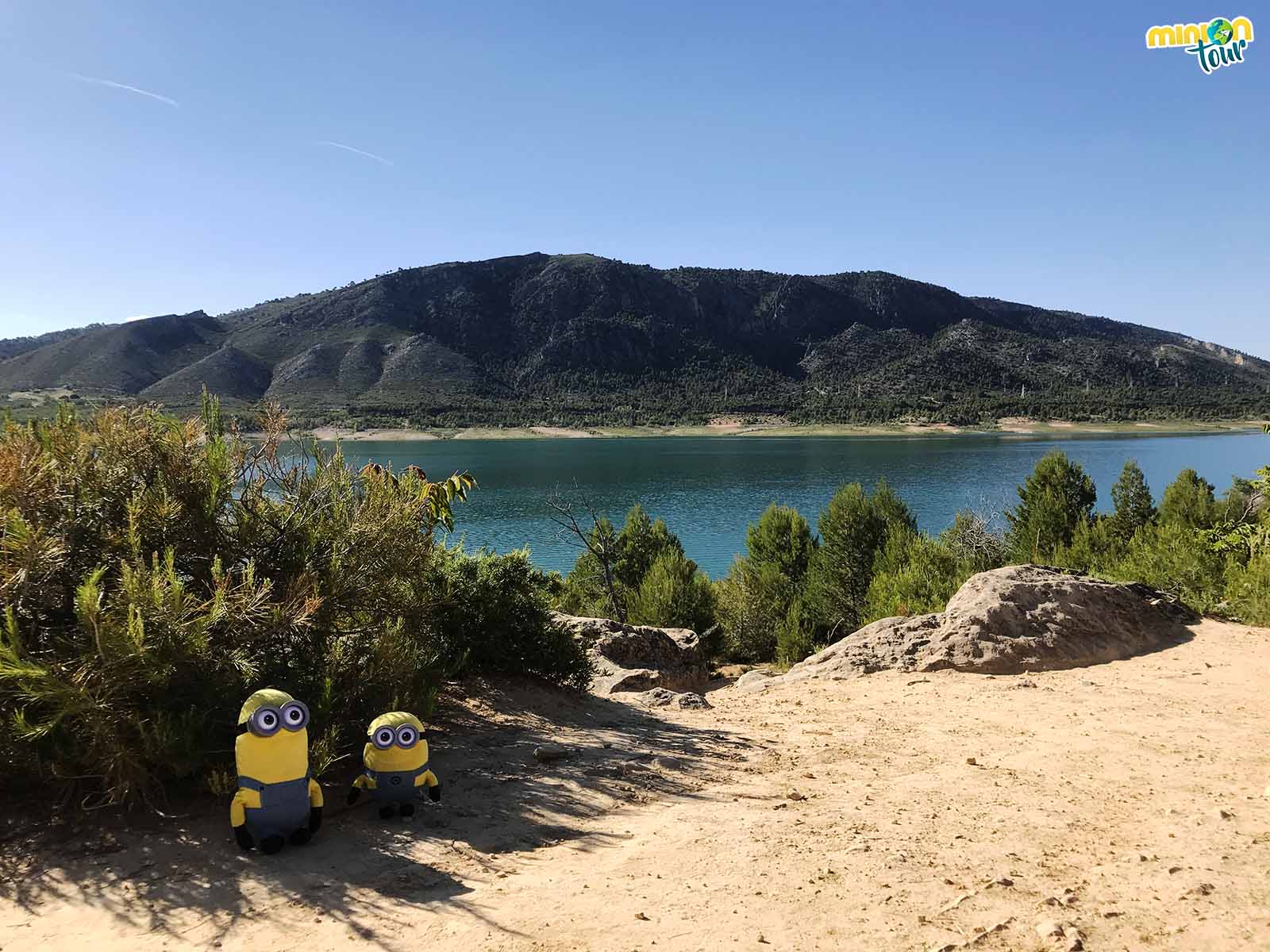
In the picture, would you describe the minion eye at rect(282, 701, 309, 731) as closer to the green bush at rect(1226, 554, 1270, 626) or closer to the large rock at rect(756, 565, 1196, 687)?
the large rock at rect(756, 565, 1196, 687)

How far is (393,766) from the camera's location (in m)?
5.52

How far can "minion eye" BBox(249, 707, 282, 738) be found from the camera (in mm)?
4730

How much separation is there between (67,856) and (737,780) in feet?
15.9

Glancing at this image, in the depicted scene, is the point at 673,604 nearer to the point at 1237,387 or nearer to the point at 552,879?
the point at 552,879

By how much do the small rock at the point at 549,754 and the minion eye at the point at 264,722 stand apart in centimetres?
280

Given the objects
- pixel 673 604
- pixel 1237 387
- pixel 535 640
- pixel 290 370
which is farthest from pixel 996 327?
pixel 535 640

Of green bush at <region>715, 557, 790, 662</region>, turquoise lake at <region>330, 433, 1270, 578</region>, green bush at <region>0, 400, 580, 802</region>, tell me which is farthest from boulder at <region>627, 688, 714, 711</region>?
turquoise lake at <region>330, 433, 1270, 578</region>

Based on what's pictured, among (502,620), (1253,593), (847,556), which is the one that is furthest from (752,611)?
(502,620)

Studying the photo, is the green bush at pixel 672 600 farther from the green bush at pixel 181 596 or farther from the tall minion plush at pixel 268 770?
the tall minion plush at pixel 268 770

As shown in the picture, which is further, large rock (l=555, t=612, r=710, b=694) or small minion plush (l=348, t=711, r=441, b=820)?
large rock (l=555, t=612, r=710, b=694)

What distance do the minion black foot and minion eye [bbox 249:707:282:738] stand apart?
0.66 metres

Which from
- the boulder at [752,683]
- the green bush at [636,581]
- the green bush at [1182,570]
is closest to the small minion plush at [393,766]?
the boulder at [752,683]

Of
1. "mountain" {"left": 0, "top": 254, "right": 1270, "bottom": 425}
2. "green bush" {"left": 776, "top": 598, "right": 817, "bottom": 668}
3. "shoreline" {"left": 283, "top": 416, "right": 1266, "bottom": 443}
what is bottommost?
"green bush" {"left": 776, "top": 598, "right": 817, "bottom": 668}

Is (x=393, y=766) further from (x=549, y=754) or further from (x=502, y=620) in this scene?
(x=502, y=620)
